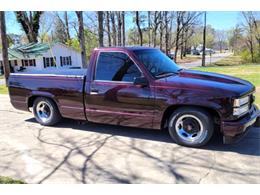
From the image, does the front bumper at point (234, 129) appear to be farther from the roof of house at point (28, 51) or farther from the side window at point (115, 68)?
the roof of house at point (28, 51)

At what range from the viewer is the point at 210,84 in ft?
16.4

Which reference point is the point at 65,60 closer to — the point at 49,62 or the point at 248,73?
the point at 49,62

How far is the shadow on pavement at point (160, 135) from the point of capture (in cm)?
508

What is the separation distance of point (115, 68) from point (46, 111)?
2.20m

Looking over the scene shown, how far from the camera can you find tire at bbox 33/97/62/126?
6.72 meters

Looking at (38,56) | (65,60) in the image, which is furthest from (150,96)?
(65,60)

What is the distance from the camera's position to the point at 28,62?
120 ft

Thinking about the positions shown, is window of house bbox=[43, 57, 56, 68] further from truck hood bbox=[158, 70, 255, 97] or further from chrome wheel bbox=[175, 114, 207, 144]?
chrome wheel bbox=[175, 114, 207, 144]

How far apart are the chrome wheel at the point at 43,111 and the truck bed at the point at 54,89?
24 cm

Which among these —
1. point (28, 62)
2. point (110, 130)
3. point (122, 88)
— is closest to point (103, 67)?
point (122, 88)

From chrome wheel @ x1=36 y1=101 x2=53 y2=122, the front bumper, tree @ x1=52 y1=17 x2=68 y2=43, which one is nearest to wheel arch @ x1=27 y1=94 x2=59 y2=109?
chrome wheel @ x1=36 y1=101 x2=53 y2=122

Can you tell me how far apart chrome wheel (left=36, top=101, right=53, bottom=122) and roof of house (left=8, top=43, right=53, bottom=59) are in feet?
96.9

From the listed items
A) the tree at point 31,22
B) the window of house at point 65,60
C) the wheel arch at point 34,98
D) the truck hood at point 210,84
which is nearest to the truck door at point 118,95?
the truck hood at point 210,84
